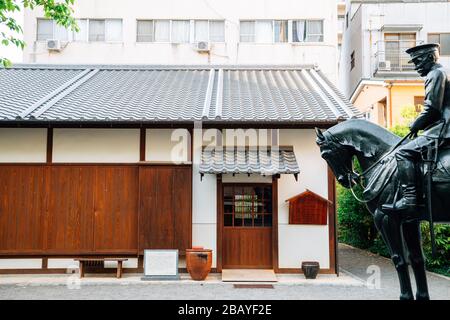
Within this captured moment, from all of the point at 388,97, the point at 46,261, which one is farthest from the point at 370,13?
the point at 46,261

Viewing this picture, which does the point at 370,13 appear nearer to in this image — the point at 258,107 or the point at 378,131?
the point at 258,107

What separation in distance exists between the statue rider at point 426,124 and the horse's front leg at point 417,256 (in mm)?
320

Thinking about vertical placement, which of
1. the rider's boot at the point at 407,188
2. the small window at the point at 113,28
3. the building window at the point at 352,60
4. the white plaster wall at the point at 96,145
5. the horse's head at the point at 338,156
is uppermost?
the small window at the point at 113,28

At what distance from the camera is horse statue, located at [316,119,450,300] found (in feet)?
16.1

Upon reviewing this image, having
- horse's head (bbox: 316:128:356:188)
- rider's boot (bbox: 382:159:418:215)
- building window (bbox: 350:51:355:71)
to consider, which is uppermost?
building window (bbox: 350:51:355:71)

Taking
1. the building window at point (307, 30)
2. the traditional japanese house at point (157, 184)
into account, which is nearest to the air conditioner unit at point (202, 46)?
the building window at point (307, 30)

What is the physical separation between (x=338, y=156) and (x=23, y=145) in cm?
859

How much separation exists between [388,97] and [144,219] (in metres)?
14.2

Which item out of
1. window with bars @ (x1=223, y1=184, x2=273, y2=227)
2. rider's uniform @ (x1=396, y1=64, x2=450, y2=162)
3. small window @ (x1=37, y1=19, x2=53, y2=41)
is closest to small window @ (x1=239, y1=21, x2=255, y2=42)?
small window @ (x1=37, y1=19, x2=53, y2=41)

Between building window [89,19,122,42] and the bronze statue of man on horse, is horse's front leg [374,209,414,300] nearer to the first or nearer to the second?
the bronze statue of man on horse

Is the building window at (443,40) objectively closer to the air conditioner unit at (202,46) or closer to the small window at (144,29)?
the air conditioner unit at (202,46)

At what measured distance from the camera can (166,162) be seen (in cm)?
1055

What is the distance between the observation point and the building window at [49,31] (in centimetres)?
2170

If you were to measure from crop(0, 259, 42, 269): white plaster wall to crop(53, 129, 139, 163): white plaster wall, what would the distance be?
2.61 meters
